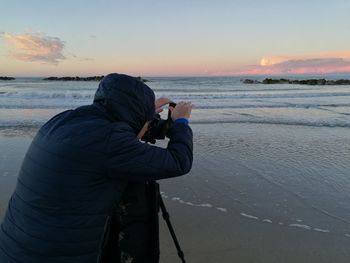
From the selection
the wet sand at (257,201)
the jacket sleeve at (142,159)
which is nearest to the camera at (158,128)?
the jacket sleeve at (142,159)

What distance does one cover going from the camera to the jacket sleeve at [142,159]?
4.70ft

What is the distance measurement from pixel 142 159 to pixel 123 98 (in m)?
0.25

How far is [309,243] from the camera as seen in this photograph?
3752 millimetres

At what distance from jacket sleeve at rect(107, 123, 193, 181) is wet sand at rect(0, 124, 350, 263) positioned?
2.07 m

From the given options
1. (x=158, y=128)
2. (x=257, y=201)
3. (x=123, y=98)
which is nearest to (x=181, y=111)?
(x=158, y=128)

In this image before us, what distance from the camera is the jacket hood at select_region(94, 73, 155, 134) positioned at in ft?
4.95

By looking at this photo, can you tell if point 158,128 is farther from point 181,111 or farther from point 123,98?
point 123,98

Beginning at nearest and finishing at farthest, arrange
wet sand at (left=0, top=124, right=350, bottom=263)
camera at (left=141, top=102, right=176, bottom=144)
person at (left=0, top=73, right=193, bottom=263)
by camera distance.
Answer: person at (left=0, top=73, right=193, bottom=263) → camera at (left=141, top=102, right=176, bottom=144) → wet sand at (left=0, top=124, right=350, bottom=263)

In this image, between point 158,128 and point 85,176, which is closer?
point 85,176

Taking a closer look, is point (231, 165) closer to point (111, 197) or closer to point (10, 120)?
point (111, 197)

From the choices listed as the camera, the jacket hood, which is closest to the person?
the jacket hood

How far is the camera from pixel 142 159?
147cm

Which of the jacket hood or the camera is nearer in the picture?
the jacket hood

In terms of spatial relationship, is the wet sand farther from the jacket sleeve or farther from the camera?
the jacket sleeve
